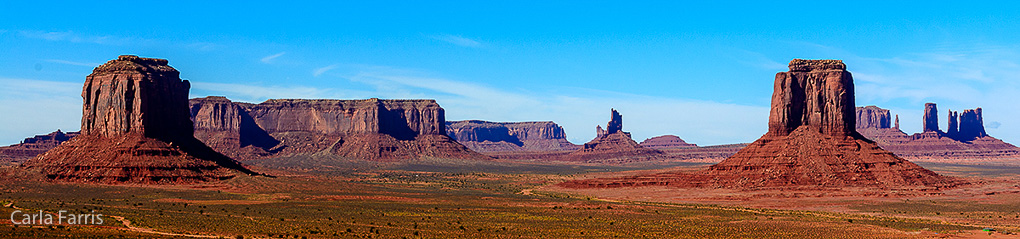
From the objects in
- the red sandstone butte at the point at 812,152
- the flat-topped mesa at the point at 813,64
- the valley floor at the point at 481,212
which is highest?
the flat-topped mesa at the point at 813,64

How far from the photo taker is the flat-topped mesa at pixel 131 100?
11081 cm

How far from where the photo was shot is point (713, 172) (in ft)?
388

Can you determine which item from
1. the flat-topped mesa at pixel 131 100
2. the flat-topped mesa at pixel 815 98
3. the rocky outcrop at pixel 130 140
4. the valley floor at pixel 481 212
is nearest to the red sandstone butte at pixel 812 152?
the flat-topped mesa at pixel 815 98

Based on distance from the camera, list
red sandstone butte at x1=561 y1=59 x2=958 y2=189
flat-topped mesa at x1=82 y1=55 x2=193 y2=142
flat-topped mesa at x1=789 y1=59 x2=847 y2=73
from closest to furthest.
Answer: red sandstone butte at x1=561 y1=59 x2=958 y2=189 < flat-topped mesa at x1=82 y1=55 x2=193 y2=142 < flat-topped mesa at x1=789 y1=59 x2=847 y2=73

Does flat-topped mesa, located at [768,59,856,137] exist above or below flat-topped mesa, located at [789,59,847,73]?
below

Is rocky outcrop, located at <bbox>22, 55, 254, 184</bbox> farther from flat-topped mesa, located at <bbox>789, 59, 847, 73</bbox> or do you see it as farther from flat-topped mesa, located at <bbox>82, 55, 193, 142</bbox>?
flat-topped mesa, located at <bbox>789, 59, 847, 73</bbox>

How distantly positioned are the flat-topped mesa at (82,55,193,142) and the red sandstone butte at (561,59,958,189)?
171ft

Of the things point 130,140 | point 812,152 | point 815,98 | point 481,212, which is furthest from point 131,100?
point 815,98

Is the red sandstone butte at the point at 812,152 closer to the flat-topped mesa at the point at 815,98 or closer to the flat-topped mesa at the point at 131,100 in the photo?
the flat-topped mesa at the point at 815,98

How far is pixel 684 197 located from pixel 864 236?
43.3m

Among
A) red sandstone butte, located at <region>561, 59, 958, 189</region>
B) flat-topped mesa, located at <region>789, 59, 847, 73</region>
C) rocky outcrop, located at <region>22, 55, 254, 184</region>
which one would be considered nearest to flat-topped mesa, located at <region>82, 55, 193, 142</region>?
rocky outcrop, located at <region>22, 55, 254, 184</region>

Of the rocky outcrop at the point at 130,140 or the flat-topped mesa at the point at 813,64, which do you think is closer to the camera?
the rocky outcrop at the point at 130,140

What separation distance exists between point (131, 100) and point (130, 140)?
4724 mm

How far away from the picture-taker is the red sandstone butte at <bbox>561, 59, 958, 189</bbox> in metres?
108
